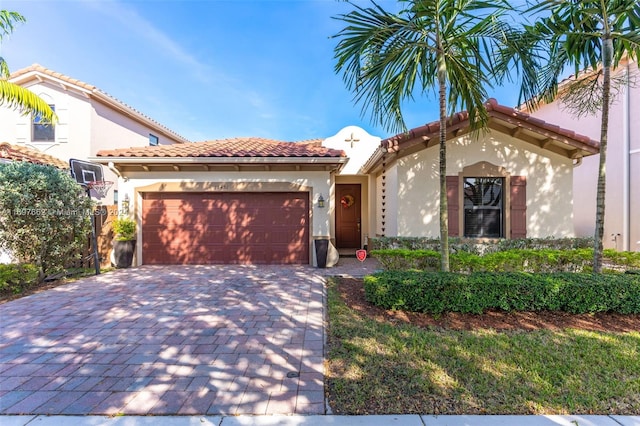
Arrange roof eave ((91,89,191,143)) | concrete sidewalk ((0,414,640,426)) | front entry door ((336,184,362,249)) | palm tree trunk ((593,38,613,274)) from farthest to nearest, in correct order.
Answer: front entry door ((336,184,362,249)) < roof eave ((91,89,191,143)) < palm tree trunk ((593,38,613,274)) < concrete sidewalk ((0,414,640,426))

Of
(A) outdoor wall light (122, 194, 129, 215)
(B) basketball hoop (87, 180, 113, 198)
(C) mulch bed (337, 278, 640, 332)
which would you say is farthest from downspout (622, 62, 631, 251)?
(B) basketball hoop (87, 180, 113, 198)

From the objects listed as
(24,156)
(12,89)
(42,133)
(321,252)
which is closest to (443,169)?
(321,252)

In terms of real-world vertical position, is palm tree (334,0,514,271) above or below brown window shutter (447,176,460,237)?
above

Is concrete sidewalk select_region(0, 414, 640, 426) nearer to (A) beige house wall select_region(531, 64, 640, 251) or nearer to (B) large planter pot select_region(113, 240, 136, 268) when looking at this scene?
(B) large planter pot select_region(113, 240, 136, 268)

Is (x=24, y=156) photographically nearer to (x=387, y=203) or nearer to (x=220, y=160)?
(x=220, y=160)

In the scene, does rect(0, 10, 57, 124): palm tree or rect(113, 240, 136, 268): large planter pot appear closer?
rect(0, 10, 57, 124): palm tree

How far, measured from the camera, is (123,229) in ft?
28.3

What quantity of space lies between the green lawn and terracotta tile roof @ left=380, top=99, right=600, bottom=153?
16.9 feet

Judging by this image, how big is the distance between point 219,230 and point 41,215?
166 inches

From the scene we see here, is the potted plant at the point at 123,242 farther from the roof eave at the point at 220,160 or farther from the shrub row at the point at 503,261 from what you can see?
the shrub row at the point at 503,261

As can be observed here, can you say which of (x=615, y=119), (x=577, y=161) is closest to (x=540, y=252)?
(x=577, y=161)

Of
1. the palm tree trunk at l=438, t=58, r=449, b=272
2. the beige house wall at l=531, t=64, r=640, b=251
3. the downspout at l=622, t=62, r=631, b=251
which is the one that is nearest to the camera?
the palm tree trunk at l=438, t=58, r=449, b=272

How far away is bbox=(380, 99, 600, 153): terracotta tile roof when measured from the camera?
297 inches

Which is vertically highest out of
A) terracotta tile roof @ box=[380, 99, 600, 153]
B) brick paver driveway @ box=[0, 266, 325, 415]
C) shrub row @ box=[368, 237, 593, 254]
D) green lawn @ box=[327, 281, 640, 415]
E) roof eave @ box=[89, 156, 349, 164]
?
terracotta tile roof @ box=[380, 99, 600, 153]
